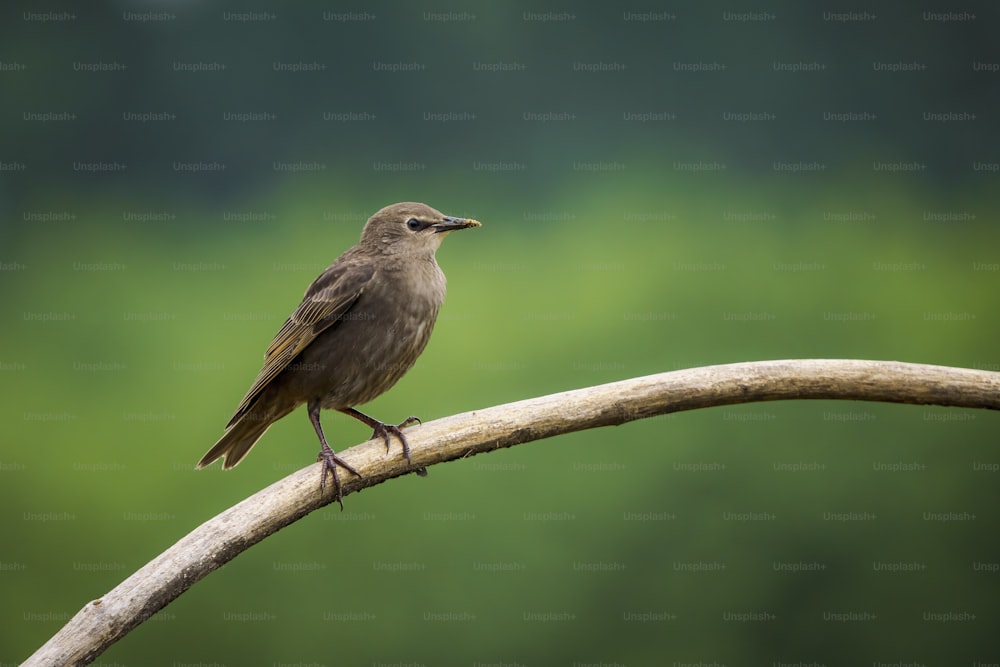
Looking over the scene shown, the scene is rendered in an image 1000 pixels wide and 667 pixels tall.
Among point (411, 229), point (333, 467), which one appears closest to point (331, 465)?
point (333, 467)

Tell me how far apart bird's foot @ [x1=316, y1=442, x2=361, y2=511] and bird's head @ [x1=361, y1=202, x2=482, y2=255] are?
1.09 m

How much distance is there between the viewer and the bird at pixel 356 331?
13.4 ft

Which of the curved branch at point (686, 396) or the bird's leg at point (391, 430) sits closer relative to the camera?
the curved branch at point (686, 396)

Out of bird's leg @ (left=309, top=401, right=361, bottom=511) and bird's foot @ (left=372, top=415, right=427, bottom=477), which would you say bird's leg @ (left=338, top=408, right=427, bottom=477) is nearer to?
bird's foot @ (left=372, top=415, right=427, bottom=477)

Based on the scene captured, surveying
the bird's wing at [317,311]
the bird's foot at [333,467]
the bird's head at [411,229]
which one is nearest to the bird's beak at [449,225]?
the bird's head at [411,229]

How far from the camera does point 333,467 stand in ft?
11.8

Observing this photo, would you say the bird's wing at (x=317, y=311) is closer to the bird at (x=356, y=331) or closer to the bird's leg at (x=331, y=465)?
the bird at (x=356, y=331)

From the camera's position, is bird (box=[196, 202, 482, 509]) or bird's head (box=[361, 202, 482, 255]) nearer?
bird (box=[196, 202, 482, 509])

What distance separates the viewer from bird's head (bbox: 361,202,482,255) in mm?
4246

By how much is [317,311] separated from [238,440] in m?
0.76

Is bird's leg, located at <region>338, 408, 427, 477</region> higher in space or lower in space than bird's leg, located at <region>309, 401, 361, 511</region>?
higher

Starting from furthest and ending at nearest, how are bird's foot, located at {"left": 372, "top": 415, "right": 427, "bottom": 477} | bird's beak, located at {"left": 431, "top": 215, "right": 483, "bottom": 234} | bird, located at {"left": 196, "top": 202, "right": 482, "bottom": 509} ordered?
bird's beak, located at {"left": 431, "top": 215, "right": 483, "bottom": 234} → bird, located at {"left": 196, "top": 202, "right": 482, "bottom": 509} → bird's foot, located at {"left": 372, "top": 415, "right": 427, "bottom": 477}

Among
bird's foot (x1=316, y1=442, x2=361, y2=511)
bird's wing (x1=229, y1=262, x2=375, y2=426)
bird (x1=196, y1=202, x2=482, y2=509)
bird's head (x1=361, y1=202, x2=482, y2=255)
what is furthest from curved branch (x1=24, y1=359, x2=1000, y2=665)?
bird's head (x1=361, y1=202, x2=482, y2=255)

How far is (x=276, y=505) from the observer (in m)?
3.38
